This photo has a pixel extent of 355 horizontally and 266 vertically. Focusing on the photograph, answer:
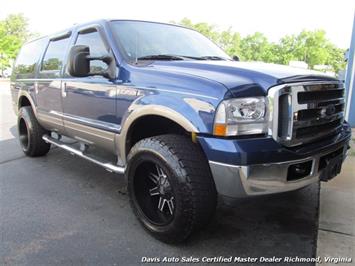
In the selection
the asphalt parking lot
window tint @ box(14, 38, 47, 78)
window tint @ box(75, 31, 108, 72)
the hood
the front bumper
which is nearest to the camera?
the front bumper

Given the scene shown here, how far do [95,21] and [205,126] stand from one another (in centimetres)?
213

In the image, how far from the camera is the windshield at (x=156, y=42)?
141 inches

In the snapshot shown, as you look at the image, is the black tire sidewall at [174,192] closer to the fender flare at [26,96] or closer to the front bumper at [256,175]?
the front bumper at [256,175]

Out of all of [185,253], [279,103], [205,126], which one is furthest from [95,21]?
[185,253]

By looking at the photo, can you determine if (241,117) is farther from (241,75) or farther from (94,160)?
(94,160)

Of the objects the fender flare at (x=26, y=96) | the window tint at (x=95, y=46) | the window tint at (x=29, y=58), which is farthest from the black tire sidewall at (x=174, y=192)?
the window tint at (x=29, y=58)

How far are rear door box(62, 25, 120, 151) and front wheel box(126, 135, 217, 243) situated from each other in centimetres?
57

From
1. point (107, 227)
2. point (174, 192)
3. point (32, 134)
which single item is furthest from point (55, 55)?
point (174, 192)

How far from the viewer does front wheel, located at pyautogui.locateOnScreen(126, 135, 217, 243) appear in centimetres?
265

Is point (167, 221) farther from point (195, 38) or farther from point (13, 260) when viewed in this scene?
point (195, 38)

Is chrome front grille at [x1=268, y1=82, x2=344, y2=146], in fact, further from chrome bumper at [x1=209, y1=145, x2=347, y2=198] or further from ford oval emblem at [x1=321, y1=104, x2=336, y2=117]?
chrome bumper at [x1=209, y1=145, x2=347, y2=198]

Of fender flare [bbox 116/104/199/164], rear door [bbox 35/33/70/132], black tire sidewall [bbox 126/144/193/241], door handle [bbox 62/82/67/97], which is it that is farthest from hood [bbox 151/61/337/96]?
rear door [bbox 35/33/70/132]

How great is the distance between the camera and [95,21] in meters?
3.94

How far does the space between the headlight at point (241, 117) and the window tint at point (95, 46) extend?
1.66m
